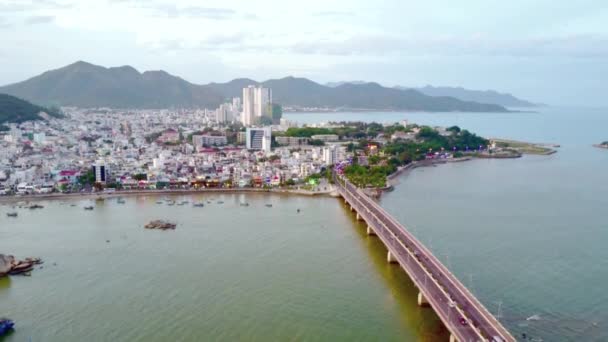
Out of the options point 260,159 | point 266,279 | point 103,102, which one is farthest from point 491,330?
point 103,102

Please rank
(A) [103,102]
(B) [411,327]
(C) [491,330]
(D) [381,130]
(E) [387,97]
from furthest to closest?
(E) [387,97] < (A) [103,102] < (D) [381,130] < (B) [411,327] < (C) [491,330]

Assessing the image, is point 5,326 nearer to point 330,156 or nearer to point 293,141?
point 330,156

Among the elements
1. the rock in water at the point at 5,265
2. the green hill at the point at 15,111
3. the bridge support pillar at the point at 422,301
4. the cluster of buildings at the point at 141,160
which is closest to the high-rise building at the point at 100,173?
the cluster of buildings at the point at 141,160

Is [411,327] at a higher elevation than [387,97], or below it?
below

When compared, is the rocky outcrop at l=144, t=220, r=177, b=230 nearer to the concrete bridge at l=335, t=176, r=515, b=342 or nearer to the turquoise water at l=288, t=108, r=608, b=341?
the concrete bridge at l=335, t=176, r=515, b=342

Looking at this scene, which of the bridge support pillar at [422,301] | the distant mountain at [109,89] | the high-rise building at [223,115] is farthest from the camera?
the distant mountain at [109,89]

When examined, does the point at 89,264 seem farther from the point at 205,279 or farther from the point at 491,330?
the point at 491,330

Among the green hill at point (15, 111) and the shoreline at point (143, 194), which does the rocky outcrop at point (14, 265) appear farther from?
the green hill at point (15, 111)
